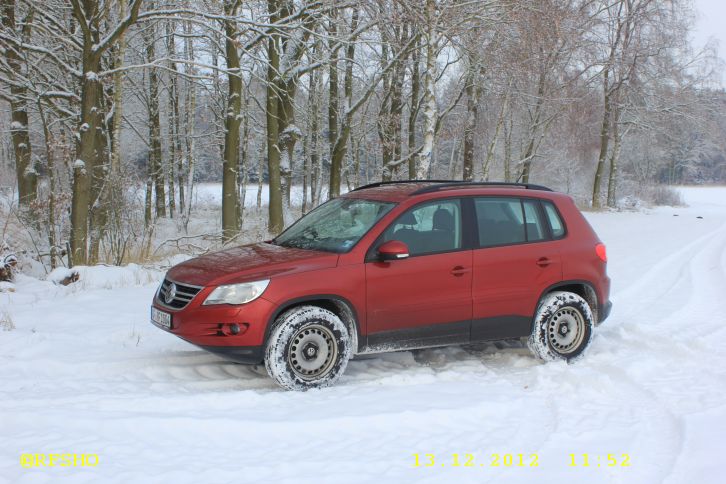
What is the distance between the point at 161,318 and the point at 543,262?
365cm

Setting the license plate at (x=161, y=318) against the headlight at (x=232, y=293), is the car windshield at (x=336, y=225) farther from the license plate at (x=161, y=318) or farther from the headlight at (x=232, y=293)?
the license plate at (x=161, y=318)

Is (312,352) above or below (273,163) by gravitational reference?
below

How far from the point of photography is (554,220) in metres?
6.66

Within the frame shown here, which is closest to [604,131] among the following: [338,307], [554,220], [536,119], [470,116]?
[536,119]

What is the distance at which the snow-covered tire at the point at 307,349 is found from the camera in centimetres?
519

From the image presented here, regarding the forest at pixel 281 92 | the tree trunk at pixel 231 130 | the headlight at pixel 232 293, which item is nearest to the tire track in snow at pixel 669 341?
the headlight at pixel 232 293

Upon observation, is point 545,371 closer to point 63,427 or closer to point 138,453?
point 138,453

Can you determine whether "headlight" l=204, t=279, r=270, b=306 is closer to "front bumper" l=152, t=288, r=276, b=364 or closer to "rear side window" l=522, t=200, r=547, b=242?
"front bumper" l=152, t=288, r=276, b=364

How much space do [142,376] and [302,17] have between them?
11.1m

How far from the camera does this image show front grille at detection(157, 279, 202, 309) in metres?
5.33

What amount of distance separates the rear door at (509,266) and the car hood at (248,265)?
1516 mm

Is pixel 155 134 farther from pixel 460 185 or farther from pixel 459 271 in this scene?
pixel 459 271

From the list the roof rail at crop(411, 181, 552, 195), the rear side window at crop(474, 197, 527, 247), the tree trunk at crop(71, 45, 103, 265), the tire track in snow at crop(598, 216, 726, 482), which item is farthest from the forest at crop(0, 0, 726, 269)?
the rear side window at crop(474, 197, 527, 247)

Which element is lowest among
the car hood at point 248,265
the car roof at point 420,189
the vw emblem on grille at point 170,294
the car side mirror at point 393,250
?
the vw emblem on grille at point 170,294
